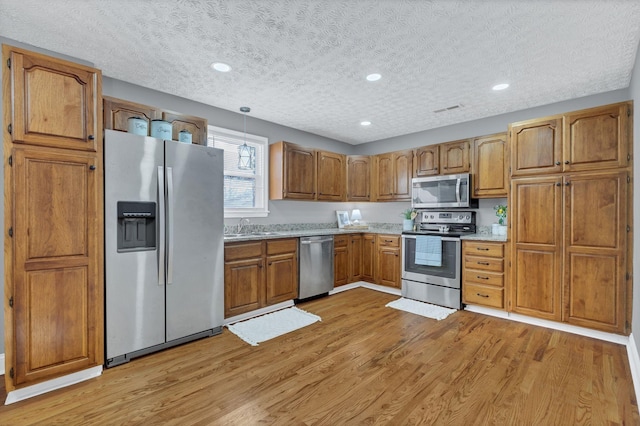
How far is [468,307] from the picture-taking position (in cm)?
392

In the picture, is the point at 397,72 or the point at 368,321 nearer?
the point at 397,72

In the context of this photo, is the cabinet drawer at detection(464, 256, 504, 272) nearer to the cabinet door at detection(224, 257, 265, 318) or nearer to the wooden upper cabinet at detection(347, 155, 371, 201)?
the wooden upper cabinet at detection(347, 155, 371, 201)

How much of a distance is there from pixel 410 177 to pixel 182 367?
4004 millimetres

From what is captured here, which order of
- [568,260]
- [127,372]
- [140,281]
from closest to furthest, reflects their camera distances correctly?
[127,372] < [140,281] < [568,260]

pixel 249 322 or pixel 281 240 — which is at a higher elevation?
pixel 281 240

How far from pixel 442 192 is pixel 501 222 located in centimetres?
87

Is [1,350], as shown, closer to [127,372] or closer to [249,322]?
[127,372]

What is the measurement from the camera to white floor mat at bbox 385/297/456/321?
3.70 m

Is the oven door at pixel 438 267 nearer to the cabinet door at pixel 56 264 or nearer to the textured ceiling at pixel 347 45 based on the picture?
the textured ceiling at pixel 347 45

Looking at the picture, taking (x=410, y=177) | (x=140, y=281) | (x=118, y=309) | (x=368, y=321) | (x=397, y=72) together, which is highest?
(x=397, y=72)

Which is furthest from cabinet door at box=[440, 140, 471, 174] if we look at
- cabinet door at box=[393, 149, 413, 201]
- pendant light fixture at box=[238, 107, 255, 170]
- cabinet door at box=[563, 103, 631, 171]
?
pendant light fixture at box=[238, 107, 255, 170]

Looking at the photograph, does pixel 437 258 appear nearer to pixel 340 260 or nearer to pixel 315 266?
pixel 340 260

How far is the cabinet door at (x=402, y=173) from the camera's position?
4.88m

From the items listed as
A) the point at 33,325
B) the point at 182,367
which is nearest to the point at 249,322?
the point at 182,367
